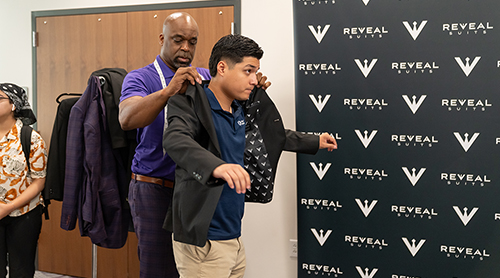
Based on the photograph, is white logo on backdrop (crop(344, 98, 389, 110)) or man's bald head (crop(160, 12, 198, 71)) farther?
white logo on backdrop (crop(344, 98, 389, 110))

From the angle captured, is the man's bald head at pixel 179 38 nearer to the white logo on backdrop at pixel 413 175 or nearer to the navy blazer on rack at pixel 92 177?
the navy blazer on rack at pixel 92 177

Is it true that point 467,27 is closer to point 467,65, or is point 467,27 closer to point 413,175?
point 467,65

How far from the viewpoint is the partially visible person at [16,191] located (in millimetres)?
2252

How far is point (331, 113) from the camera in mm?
2189

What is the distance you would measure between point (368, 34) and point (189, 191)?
1.37 meters

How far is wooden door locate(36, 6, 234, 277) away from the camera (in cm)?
270

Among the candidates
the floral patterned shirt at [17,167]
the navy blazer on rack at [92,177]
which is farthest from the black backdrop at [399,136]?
the floral patterned shirt at [17,167]

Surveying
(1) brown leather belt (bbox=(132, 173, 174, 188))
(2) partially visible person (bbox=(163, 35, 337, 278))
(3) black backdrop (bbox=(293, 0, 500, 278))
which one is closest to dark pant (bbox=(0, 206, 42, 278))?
(1) brown leather belt (bbox=(132, 173, 174, 188))

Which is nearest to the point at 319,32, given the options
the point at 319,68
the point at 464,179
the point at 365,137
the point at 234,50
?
the point at 319,68

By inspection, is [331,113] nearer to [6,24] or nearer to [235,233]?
[235,233]

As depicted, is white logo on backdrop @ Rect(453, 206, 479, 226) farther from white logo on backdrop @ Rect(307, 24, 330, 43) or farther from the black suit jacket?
the black suit jacket

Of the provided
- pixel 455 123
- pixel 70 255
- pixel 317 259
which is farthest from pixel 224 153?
pixel 70 255

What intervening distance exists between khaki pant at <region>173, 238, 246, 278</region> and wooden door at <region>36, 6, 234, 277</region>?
1512 millimetres

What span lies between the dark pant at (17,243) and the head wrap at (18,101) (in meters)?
0.59
